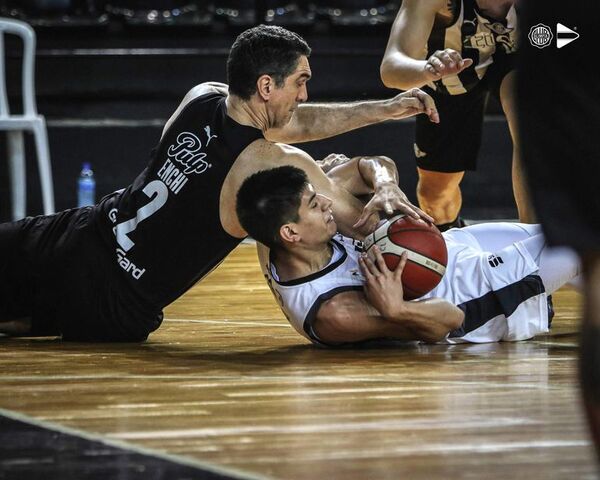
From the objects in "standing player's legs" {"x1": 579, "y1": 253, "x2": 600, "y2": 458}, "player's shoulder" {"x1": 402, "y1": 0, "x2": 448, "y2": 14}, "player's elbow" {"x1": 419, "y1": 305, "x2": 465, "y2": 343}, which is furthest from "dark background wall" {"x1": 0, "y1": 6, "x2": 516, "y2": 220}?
"standing player's legs" {"x1": 579, "y1": 253, "x2": 600, "y2": 458}

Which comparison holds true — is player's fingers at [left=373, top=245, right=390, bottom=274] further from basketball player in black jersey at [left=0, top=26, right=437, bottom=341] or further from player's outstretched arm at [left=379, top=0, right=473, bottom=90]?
player's outstretched arm at [left=379, top=0, right=473, bottom=90]

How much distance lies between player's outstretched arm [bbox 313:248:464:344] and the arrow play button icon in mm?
1655

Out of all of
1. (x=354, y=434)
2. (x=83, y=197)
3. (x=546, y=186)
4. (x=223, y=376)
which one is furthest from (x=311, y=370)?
(x=83, y=197)

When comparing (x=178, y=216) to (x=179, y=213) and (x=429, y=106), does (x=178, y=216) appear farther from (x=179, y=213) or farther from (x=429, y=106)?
(x=429, y=106)

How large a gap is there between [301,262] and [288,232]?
115 mm

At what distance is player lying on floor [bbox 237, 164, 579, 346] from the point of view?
362 centimetres

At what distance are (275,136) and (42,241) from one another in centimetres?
83

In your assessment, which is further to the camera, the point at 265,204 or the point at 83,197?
the point at 83,197

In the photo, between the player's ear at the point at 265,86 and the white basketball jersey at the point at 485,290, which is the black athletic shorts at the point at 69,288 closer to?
the white basketball jersey at the point at 485,290

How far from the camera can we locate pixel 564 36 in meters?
1.94

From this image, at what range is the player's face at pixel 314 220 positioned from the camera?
3670 mm

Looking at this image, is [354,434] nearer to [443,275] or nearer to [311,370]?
[311,370]

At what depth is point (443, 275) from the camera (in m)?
3.74

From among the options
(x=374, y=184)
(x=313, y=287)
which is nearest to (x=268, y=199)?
(x=313, y=287)
